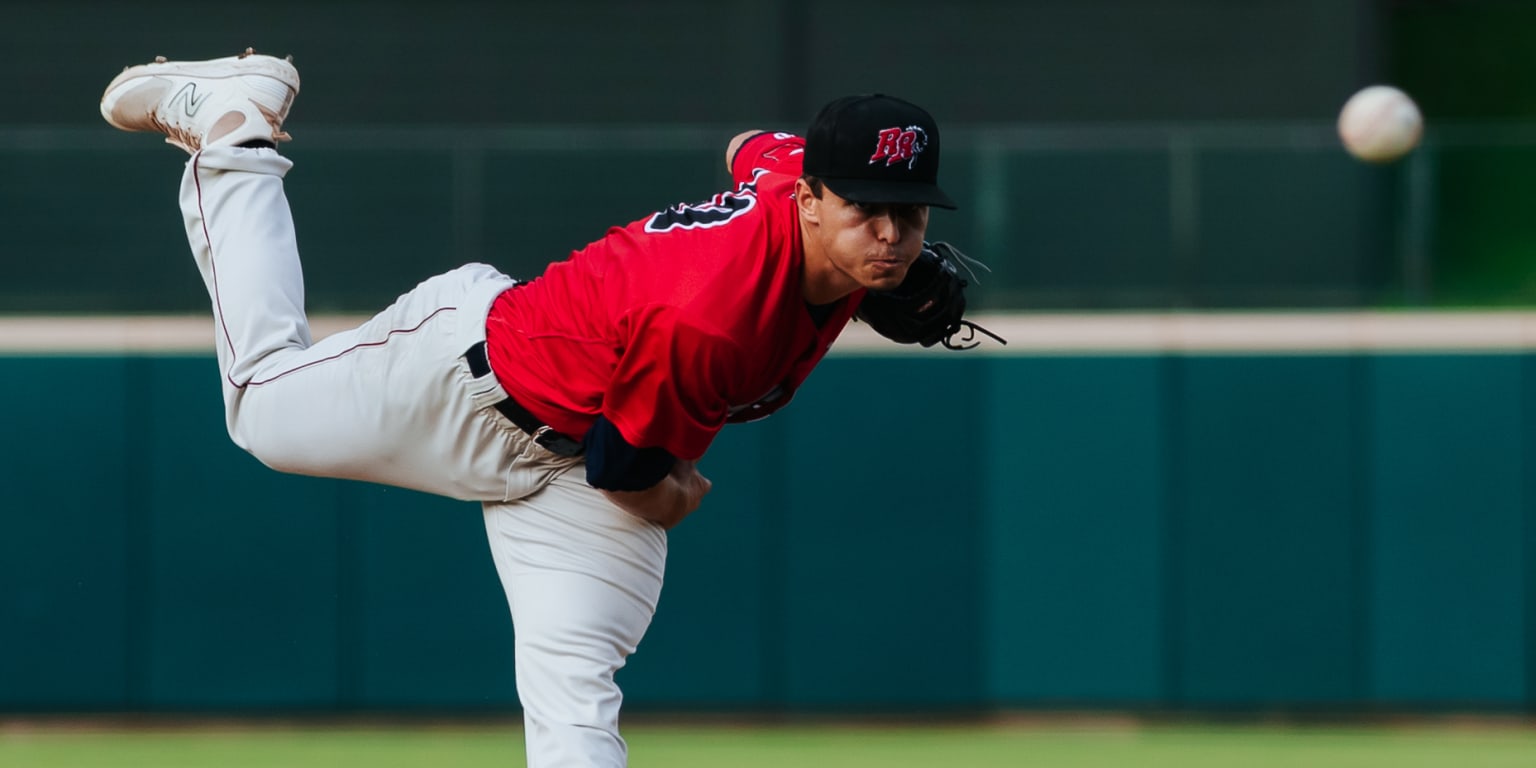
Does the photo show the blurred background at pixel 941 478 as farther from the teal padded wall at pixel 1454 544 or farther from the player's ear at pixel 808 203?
the player's ear at pixel 808 203

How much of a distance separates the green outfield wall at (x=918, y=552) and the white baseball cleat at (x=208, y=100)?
13.6 ft

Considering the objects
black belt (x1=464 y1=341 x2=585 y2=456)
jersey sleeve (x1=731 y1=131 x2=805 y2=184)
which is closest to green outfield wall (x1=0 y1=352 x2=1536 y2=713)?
jersey sleeve (x1=731 y1=131 x2=805 y2=184)

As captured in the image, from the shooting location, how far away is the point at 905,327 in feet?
16.2

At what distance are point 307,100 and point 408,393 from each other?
7.33 meters

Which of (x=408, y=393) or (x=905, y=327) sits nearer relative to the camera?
(x=408, y=393)

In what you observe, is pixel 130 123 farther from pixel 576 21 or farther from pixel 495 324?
pixel 576 21

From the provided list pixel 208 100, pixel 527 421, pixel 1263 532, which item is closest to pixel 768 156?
pixel 527 421

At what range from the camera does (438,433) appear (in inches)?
183

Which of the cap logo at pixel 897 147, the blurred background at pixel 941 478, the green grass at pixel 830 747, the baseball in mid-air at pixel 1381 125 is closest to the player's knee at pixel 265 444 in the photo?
the cap logo at pixel 897 147

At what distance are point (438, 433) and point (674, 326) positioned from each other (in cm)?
83

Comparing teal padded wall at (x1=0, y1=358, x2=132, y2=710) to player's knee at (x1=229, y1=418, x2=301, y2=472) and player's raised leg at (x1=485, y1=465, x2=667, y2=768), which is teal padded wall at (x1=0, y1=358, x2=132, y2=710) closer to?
player's knee at (x1=229, y1=418, x2=301, y2=472)

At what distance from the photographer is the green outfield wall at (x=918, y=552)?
9047 mm

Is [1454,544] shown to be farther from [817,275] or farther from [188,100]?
[188,100]

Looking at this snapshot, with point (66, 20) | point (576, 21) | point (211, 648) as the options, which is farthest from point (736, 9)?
point (211, 648)
